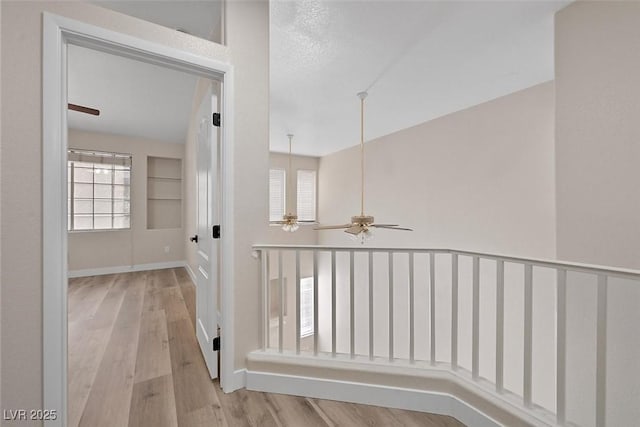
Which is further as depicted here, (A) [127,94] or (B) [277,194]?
(B) [277,194]

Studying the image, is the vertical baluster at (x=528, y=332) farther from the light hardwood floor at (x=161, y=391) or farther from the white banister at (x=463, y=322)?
the light hardwood floor at (x=161, y=391)

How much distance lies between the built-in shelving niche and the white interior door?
384 centimetres

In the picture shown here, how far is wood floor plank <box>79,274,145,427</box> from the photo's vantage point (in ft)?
4.90

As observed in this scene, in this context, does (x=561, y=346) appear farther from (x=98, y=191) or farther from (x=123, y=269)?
(x=98, y=191)

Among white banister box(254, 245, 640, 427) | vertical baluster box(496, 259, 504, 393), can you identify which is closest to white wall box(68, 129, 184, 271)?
white banister box(254, 245, 640, 427)

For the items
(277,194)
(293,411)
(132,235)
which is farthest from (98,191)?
→ (293,411)

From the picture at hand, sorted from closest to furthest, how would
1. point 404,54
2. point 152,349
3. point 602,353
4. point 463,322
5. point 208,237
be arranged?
point 602,353 → point 208,237 → point 152,349 → point 404,54 → point 463,322

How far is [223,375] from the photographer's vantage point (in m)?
1.71

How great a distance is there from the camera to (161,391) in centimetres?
171

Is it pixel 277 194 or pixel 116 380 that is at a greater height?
pixel 277 194

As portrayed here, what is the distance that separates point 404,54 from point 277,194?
193 inches

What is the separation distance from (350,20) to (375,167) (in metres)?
3.62

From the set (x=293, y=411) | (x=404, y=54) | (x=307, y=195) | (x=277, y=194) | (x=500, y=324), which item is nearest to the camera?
(x=500, y=324)

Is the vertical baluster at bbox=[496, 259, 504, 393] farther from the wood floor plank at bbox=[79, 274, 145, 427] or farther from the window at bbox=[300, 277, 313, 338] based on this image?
the window at bbox=[300, 277, 313, 338]
